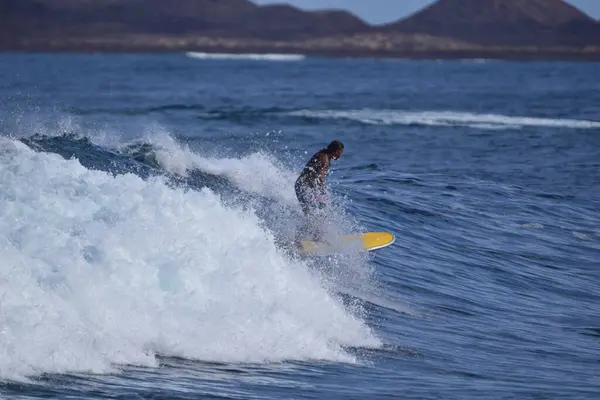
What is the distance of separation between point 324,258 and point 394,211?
22.6 feet

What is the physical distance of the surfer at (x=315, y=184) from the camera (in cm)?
1562

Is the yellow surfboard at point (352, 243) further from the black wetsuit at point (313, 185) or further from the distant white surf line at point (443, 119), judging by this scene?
the distant white surf line at point (443, 119)

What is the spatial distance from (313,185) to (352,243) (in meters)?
0.94

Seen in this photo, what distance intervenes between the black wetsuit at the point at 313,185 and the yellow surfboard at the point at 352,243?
59 centimetres

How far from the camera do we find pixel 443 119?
190ft

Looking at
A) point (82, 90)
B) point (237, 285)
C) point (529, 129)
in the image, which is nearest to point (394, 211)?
point (237, 285)

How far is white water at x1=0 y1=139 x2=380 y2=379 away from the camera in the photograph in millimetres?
9891

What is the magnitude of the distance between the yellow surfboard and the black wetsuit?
586 mm

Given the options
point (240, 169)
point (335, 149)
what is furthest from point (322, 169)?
point (240, 169)

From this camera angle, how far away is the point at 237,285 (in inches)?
461

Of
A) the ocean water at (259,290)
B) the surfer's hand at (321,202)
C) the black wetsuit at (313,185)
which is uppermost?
the black wetsuit at (313,185)

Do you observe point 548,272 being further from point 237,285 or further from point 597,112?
point 597,112

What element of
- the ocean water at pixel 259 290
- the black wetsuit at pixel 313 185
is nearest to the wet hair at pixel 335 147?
the black wetsuit at pixel 313 185

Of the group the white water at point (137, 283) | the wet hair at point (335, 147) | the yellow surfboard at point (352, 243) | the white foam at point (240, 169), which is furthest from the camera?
the white foam at point (240, 169)
